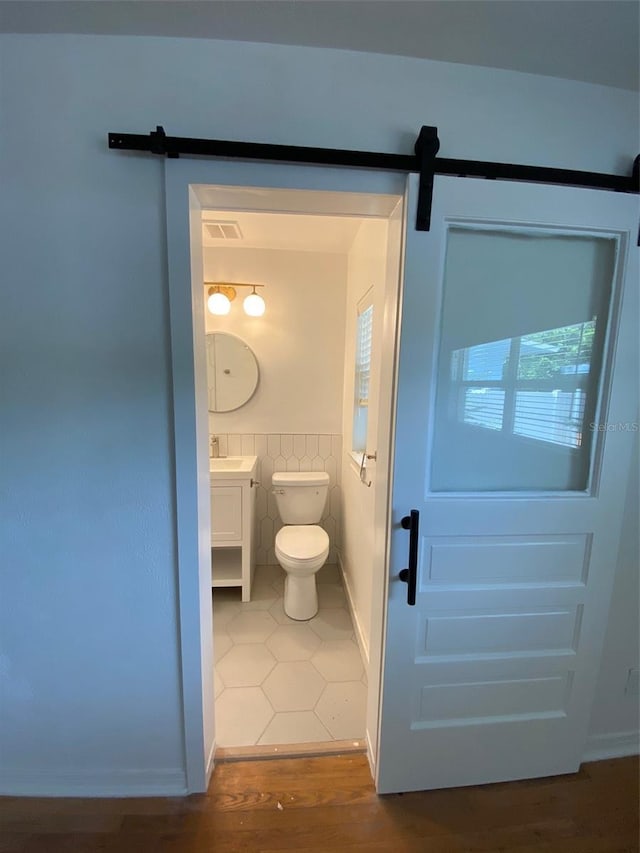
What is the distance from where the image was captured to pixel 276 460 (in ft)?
8.41

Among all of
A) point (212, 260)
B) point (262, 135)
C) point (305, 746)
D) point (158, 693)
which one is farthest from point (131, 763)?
point (212, 260)

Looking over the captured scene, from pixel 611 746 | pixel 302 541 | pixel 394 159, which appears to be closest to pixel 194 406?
pixel 394 159

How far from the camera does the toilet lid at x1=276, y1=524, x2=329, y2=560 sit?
1934mm

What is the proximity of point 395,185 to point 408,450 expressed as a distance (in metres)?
0.78

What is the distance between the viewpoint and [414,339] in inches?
38.7

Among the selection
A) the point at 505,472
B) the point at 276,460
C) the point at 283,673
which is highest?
the point at 505,472

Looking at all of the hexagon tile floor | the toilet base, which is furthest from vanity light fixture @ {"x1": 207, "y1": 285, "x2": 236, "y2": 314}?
the hexagon tile floor

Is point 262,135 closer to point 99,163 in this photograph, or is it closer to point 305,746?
point 99,163

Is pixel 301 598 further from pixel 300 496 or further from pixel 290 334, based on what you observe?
pixel 290 334

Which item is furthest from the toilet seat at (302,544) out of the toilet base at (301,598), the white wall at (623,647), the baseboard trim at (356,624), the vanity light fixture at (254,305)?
the vanity light fixture at (254,305)

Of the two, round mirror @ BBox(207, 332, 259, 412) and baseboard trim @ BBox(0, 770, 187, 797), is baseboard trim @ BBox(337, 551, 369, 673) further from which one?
round mirror @ BBox(207, 332, 259, 412)

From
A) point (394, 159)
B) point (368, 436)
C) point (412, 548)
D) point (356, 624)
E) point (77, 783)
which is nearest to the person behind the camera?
point (394, 159)

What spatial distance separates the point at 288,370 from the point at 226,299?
2.17 ft

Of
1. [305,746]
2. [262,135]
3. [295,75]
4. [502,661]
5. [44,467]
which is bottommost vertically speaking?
[305,746]
